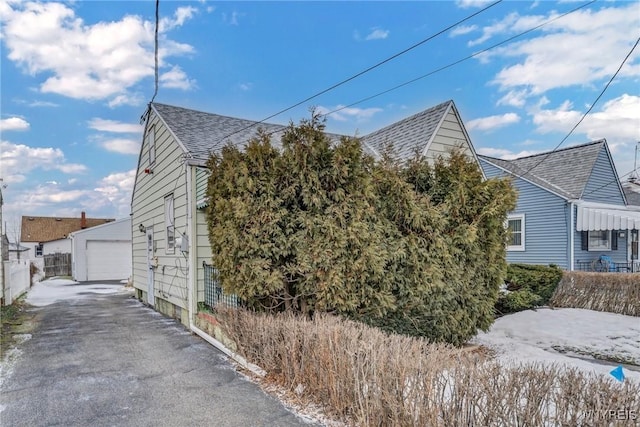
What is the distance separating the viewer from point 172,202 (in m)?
9.66

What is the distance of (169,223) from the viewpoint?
992cm

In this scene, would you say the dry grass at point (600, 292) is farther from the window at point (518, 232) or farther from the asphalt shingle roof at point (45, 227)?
the asphalt shingle roof at point (45, 227)

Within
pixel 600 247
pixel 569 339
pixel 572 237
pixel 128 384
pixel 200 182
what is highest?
pixel 200 182

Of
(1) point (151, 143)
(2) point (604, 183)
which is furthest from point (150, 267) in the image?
(2) point (604, 183)

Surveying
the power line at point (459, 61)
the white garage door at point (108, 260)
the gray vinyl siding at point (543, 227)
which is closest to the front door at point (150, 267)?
the power line at point (459, 61)

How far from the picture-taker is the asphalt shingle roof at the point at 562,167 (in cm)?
1507

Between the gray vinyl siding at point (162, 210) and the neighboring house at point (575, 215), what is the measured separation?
10.6 meters

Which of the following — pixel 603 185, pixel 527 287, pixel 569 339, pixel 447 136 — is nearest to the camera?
pixel 569 339

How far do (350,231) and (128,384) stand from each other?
353cm

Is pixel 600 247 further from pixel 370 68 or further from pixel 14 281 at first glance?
pixel 14 281

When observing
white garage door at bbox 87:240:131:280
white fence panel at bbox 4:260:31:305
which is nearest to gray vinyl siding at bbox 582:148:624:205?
white fence panel at bbox 4:260:31:305

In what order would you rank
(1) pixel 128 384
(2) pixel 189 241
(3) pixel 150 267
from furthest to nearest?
(3) pixel 150 267 < (2) pixel 189 241 < (1) pixel 128 384

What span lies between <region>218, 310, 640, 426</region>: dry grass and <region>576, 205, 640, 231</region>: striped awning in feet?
40.9

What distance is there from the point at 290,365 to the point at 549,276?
924cm
